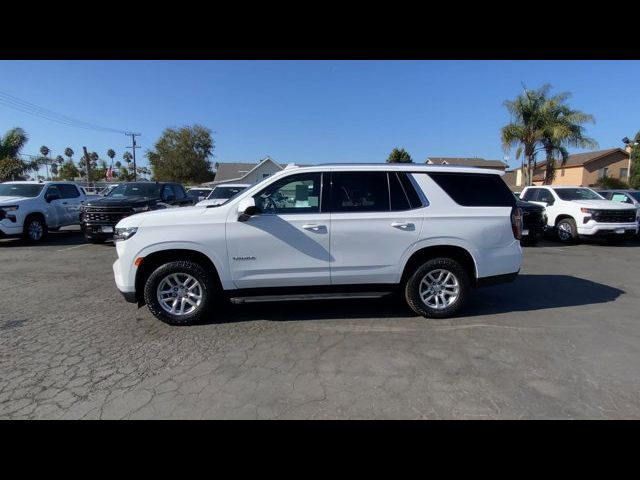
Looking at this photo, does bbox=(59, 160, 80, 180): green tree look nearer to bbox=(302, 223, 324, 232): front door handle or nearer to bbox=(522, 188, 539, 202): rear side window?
bbox=(522, 188, 539, 202): rear side window

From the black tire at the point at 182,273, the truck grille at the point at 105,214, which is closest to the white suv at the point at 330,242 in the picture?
the black tire at the point at 182,273

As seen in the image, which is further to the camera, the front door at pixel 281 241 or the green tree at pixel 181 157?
the green tree at pixel 181 157

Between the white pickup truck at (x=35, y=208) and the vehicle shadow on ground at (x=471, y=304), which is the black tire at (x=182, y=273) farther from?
the white pickup truck at (x=35, y=208)

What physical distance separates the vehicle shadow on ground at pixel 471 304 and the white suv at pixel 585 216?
4.96 meters

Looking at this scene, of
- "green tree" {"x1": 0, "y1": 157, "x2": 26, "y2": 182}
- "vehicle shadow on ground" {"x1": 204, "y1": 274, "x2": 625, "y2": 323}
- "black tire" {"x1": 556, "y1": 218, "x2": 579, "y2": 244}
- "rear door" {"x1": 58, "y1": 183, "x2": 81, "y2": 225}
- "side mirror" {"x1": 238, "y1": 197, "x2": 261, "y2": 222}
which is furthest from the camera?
"green tree" {"x1": 0, "y1": 157, "x2": 26, "y2": 182}

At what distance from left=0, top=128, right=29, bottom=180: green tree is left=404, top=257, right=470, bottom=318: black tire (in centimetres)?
3543

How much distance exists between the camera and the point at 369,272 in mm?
4312

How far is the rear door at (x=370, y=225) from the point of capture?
4211 millimetres

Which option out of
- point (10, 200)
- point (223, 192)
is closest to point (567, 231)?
point (223, 192)

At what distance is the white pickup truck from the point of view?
973 cm

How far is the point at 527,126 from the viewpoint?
21375mm

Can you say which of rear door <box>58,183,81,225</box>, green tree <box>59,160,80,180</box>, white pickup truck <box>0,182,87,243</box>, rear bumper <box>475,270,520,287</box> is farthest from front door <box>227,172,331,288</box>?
green tree <box>59,160,80,180</box>
